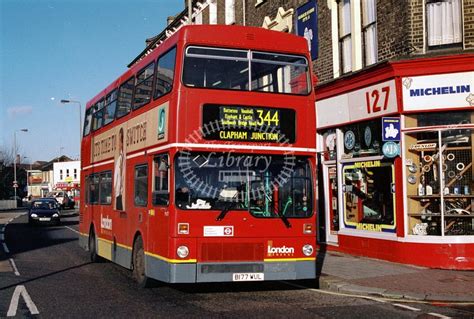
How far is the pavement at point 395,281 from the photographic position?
33.2 ft

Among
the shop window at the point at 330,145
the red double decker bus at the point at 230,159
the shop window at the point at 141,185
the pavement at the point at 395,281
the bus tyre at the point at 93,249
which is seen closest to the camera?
the red double decker bus at the point at 230,159

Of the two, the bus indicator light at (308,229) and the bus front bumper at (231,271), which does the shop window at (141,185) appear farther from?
the bus indicator light at (308,229)

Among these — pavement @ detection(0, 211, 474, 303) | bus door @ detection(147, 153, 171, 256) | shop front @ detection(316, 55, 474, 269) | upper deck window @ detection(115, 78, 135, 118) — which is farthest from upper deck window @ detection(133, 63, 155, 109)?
shop front @ detection(316, 55, 474, 269)

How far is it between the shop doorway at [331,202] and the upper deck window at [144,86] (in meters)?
7.26

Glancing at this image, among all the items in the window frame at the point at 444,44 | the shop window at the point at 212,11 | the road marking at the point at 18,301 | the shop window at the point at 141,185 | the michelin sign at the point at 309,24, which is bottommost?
the road marking at the point at 18,301

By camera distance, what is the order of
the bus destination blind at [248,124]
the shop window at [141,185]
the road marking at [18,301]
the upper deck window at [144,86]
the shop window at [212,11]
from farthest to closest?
the shop window at [212,11]
the upper deck window at [144,86]
the shop window at [141,185]
the bus destination blind at [248,124]
the road marking at [18,301]

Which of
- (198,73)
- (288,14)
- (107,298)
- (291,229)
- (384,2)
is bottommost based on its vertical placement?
(107,298)

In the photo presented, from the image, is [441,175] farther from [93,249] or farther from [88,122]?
[88,122]

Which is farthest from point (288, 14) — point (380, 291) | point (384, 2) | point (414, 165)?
point (380, 291)

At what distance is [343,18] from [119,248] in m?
9.11

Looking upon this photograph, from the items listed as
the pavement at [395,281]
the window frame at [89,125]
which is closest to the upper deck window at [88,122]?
the window frame at [89,125]

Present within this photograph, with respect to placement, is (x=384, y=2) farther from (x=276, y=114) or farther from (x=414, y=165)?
(x=276, y=114)

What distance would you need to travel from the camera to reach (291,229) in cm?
1022

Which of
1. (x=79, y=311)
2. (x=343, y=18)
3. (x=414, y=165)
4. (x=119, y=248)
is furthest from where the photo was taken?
(x=343, y=18)
